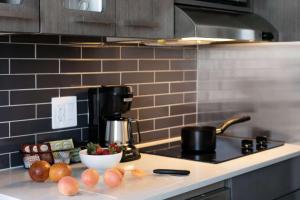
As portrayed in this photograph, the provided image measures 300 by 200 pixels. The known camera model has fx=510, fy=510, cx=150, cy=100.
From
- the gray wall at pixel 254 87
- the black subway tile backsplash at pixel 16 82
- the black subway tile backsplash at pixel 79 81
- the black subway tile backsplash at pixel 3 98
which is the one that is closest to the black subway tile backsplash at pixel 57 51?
the black subway tile backsplash at pixel 79 81

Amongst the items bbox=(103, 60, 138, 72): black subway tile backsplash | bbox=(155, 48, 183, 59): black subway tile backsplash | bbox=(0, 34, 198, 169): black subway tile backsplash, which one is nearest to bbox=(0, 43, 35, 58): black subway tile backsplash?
bbox=(0, 34, 198, 169): black subway tile backsplash

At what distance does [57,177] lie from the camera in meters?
1.89

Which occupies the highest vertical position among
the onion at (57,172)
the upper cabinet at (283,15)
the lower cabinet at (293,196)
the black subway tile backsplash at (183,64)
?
the upper cabinet at (283,15)

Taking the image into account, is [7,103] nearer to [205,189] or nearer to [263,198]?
[205,189]

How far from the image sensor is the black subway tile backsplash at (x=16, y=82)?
2076mm

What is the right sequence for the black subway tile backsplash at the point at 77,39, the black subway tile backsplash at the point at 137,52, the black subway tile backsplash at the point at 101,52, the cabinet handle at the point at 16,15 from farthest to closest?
the black subway tile backsplash at the point at 137,52
the black subway tile backsplash at the point at 101,52
the black subway tile backsplash at the point at 77,39
the cabinet handle at the point at 16,15

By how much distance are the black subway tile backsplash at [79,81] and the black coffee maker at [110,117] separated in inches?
2.4

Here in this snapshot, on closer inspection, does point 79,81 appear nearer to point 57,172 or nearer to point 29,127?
point 29,127

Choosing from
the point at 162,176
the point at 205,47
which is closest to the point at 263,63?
the point at 205,47

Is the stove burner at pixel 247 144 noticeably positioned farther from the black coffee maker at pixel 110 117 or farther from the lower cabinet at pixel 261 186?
the black coffee maker at pixel 110 117

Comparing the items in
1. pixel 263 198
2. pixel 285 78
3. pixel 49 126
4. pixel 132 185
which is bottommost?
pixel 263 198

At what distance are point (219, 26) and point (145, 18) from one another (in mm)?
412

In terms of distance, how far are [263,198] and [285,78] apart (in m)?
0.77

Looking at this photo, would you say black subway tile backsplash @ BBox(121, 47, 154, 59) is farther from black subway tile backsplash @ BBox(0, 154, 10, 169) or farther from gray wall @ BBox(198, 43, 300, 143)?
black subway tile backsplash @ BBox(0, 154, 10, 169)
